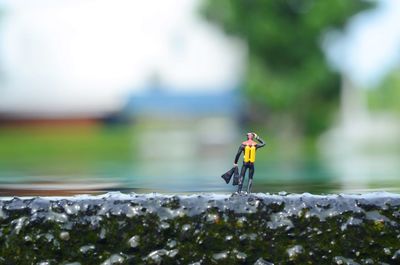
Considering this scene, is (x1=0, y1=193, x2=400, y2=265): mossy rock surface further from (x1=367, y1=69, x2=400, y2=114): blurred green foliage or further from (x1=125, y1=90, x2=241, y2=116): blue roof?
(x1=367, y1=69, x2=400, y2=114): blurred green foliage

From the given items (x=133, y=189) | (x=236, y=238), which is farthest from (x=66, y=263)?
(x=133, y=189)

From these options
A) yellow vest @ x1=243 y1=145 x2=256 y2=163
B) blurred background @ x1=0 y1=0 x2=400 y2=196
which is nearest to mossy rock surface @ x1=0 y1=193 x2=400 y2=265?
yellow vest @ x1=243 y1=145 x2=256 y2=163

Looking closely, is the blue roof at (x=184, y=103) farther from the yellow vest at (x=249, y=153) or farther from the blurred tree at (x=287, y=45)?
the yellow vest at (x=249, y=153)

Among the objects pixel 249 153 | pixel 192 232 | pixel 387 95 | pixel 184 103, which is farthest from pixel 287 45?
pixel 387 95

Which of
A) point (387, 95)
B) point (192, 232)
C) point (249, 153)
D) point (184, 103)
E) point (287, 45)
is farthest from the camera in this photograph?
point (387, 95)

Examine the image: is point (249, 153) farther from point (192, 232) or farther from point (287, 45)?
point (287, 45)

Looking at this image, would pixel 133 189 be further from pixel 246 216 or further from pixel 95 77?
pixel 95 77
